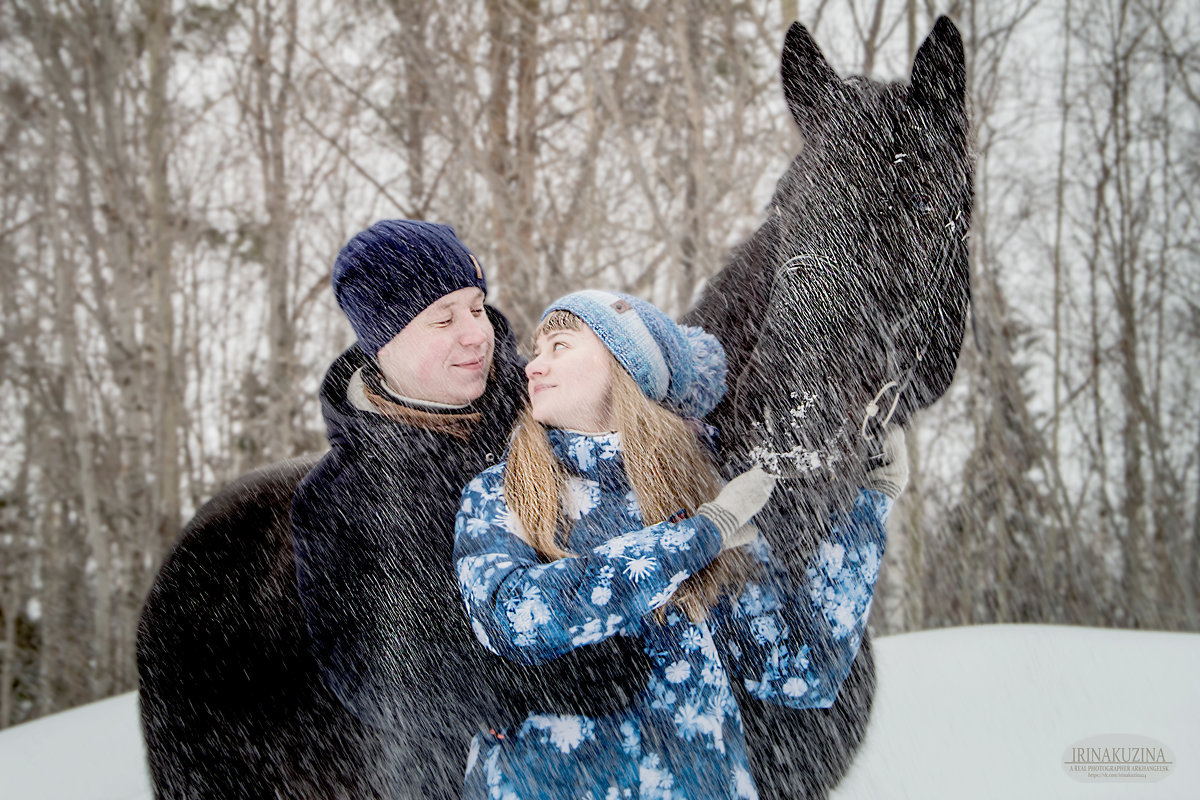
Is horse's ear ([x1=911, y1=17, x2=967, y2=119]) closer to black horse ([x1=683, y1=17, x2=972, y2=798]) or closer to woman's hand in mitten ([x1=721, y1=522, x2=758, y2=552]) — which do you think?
black horse ([x1=683, y1=17, x2=972, y2=798])

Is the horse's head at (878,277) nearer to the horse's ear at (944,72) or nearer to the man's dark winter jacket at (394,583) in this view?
the horse's ear at (944,72)

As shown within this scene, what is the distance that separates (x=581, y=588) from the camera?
106cm

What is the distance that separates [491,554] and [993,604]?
5.24 meters

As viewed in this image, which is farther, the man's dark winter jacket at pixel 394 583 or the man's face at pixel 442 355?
the man's face at pixel 442 355

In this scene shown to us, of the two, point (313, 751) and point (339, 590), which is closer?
point (339, 590)

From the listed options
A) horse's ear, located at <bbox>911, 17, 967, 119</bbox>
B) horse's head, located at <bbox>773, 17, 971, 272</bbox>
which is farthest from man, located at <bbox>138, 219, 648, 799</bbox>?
horse's ear, located at <bbox>911, 17, 967, 119</bbox>

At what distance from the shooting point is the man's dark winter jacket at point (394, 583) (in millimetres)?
1338

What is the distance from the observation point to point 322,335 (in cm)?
723

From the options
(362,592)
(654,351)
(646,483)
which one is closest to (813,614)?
(646,483)

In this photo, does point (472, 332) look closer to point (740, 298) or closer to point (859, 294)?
point (740, 298)

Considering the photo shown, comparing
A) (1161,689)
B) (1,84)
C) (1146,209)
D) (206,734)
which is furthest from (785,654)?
(1,84)

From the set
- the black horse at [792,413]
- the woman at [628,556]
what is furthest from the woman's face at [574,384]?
the black horse at [792,413]

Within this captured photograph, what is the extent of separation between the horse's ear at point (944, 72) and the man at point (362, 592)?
88 cm

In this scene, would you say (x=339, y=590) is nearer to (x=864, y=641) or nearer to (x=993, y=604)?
(x=864, y=641)
